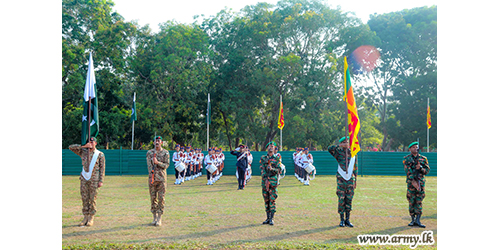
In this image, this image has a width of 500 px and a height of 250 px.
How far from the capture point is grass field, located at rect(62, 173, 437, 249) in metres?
7.55

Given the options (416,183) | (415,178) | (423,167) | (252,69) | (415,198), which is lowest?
(415,198)

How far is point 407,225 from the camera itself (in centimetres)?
934

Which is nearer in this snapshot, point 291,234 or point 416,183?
point 291,234

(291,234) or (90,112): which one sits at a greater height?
(90,112)

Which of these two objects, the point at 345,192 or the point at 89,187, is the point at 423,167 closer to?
the point at 345,192

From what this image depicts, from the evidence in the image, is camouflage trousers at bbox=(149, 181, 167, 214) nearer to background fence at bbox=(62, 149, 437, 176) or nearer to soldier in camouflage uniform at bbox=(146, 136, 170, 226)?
soldier in camouflage uniform at bbox=(146, 136, 170, 226)

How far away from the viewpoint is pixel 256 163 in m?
28.5

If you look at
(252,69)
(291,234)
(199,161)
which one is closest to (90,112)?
(291,234)

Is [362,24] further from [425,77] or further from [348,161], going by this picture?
[348,161]

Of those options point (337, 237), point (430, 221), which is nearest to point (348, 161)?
point (337, 237)

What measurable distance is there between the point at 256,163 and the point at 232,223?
19.1 meters

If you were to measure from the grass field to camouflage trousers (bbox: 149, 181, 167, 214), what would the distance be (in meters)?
0.42

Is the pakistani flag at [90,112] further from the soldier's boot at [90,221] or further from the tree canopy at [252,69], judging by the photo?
the tree canopy at [252,69]

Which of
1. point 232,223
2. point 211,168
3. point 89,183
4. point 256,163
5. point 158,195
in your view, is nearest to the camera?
point 89,183
